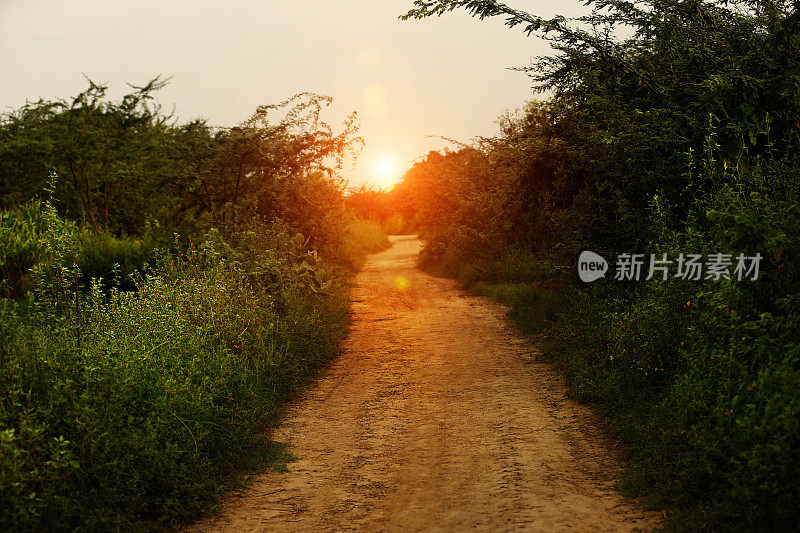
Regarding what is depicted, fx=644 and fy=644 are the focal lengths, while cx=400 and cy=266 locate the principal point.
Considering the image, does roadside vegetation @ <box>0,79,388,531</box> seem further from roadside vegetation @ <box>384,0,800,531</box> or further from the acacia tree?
roadside vegetation @ <box>384,0,800,531</box>

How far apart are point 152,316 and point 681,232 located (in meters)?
5.82

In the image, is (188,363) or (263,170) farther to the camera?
(263,170)

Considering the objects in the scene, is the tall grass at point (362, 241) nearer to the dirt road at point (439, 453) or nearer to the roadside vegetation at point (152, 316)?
the roadside vegetation at point (152, 316)

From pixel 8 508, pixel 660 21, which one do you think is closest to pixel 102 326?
pixel 8 508

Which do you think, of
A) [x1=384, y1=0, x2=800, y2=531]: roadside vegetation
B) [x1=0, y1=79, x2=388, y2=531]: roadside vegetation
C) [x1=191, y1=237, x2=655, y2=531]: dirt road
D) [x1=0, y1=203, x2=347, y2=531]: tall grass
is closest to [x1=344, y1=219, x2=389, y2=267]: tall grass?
[x1=0, y1=79, x2=388, y2=531]: roadside vegetation

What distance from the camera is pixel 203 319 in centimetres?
738

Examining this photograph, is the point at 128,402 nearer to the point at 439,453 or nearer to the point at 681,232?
the point at 439,453

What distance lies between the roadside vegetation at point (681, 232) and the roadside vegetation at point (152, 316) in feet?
11.8

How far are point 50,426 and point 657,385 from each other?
553 cm

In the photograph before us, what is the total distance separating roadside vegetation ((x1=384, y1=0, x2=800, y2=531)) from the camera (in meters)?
4.52

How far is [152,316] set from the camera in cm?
637

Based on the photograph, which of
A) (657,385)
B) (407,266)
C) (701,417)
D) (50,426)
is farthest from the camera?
(407,266)

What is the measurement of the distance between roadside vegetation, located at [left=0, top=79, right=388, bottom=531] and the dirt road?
510 millimetres

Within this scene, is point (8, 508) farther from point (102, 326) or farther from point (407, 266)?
point (407, 266)
